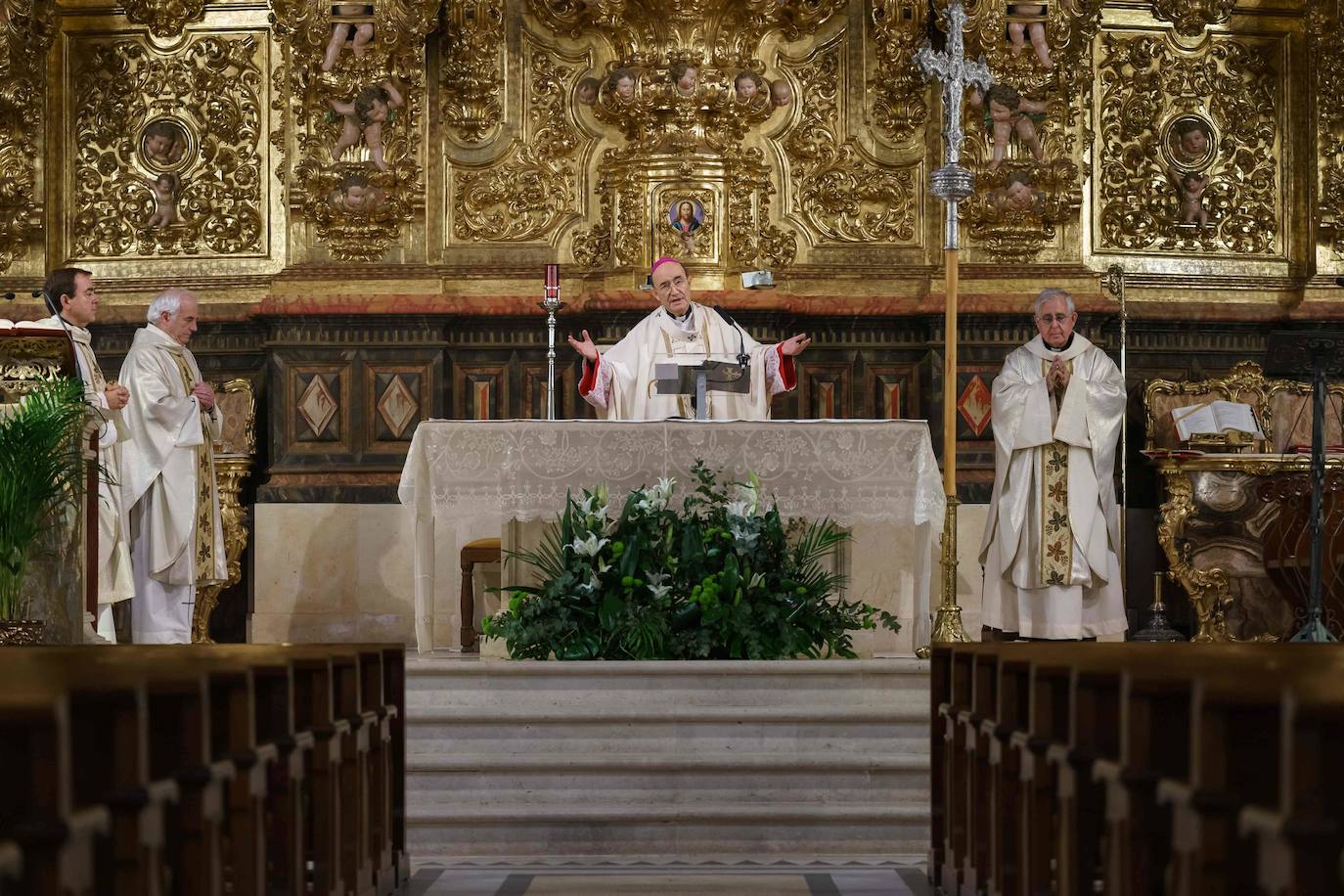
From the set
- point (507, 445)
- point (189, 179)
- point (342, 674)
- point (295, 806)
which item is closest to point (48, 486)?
point (507, 445)

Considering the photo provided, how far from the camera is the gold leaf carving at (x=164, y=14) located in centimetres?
1266

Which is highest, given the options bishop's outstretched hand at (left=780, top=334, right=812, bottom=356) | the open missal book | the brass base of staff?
bishop's outstretched hand at (left=780, top=334, right=812, bottom=356)

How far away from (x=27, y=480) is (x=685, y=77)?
5521 millimetres

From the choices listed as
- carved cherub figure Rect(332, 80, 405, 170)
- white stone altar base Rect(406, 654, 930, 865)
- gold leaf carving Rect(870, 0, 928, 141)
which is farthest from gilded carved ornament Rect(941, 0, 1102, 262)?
white stone altar base Rect(406, 654, 930, 865)

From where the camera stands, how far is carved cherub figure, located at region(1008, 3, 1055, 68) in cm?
1240

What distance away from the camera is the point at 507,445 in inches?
385

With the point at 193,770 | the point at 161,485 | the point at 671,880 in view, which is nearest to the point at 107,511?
the point at 161,485

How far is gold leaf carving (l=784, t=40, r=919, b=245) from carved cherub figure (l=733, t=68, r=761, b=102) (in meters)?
0.46

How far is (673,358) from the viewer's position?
10852 millimetres

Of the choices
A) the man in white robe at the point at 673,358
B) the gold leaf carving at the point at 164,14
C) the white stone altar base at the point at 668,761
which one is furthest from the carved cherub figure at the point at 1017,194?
the gold leaf carving at the point at 164,14

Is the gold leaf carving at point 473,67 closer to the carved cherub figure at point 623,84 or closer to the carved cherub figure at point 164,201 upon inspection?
the carved cherub figure at point 623,84

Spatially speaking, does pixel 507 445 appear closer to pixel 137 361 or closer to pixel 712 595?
pixel 712 595

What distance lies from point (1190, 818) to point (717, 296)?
9498 millimetres

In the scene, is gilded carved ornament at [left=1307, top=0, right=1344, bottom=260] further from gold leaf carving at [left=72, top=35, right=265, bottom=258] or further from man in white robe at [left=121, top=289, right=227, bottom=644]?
man in white robe at [left=121, top=289, right=227, bottom=644]
